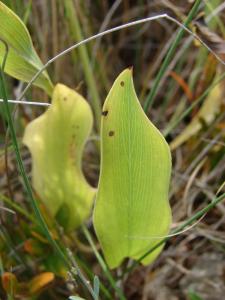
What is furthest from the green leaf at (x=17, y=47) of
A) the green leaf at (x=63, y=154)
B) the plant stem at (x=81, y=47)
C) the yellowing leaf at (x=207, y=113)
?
the yellowing leaf at (x=207, y=113)

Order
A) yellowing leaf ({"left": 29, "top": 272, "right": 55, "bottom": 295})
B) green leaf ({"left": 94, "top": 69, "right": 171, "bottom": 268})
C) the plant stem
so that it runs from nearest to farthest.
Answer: green leaf ({"left": 94, "top": 69, "right": 171, "bottom": 268})
yellowing leaf ({"left": 29, "top": 272, "right": 55, "bottom": 295})
the plant stem

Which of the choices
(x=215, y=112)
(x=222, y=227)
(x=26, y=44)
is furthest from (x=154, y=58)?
(x=26, y=44)

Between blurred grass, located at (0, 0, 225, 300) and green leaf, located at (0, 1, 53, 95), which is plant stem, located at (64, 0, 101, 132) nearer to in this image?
blurred grass, located at (0, 0, 225, 300)

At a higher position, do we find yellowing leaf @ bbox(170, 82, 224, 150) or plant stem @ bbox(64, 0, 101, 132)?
plant stem @ bbox(64, 0, 101, 132)

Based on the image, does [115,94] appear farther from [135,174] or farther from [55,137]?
[55,137]

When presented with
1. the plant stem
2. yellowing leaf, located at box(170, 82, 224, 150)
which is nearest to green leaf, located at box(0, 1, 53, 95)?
the plant stem
